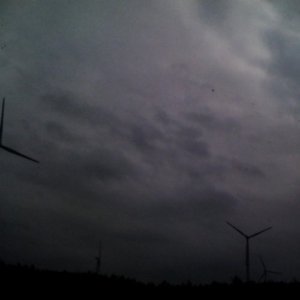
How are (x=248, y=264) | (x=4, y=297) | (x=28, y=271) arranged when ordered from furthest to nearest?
(x=248, y=264) < (x=28, y=271) < (x=4, y=297)

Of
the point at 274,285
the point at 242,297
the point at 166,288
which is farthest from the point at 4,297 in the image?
the point at 274,285

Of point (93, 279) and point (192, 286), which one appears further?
point (192, 286)

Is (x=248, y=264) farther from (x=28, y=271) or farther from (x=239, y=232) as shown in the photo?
(x=28, y=271)

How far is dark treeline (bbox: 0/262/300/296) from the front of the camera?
58125 mm

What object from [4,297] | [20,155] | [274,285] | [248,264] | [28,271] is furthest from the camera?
[248,264]

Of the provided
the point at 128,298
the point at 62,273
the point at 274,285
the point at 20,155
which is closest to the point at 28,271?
the point at 62,273

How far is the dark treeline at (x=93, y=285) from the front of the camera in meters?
58.1

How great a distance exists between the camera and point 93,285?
62.2m

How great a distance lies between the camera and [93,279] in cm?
6425

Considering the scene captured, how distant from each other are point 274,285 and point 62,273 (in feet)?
A: 84.1

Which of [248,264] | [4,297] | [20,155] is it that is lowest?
[4,297]

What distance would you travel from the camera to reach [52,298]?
188 feet

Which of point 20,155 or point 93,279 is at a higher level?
point 20,155

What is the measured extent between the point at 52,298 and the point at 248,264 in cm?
5637
